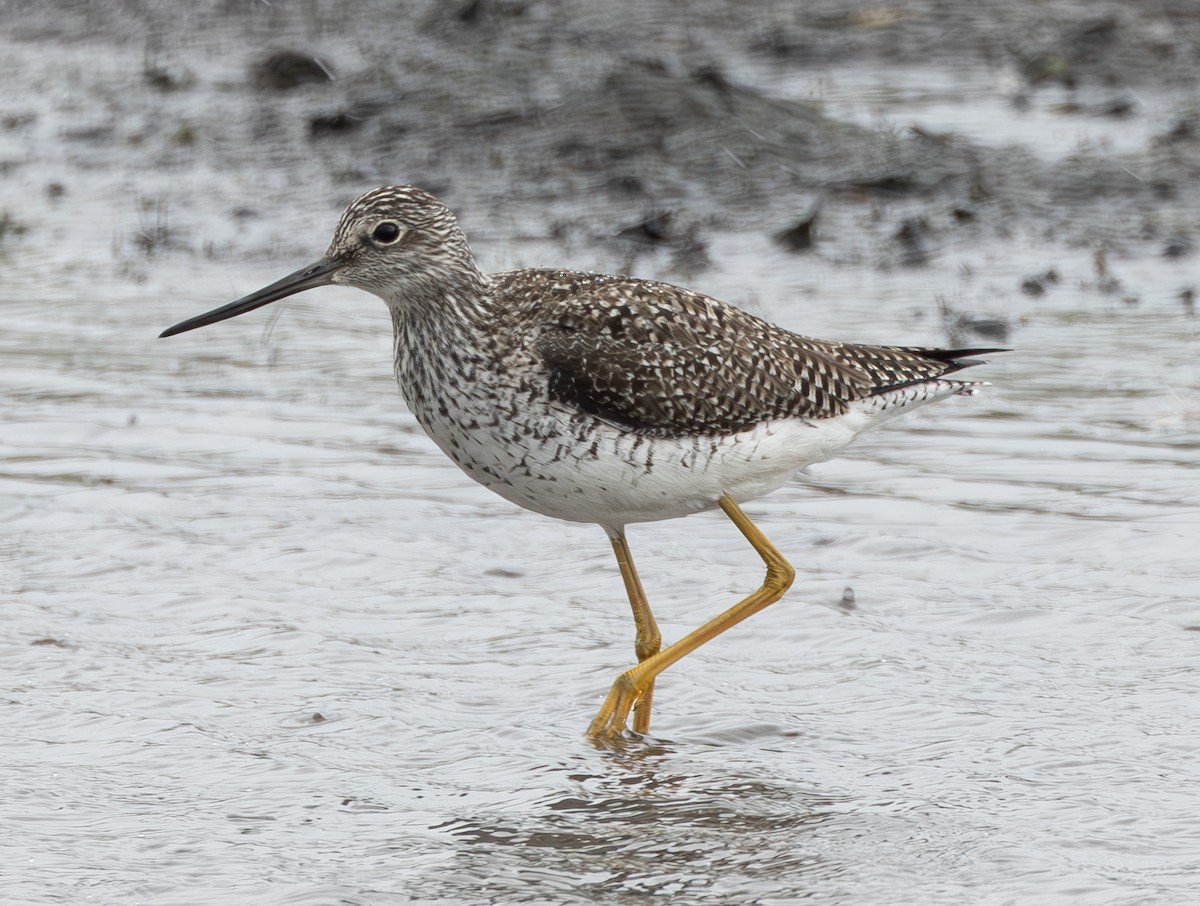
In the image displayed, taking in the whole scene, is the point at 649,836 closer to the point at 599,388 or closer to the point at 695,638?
the point at 695,638

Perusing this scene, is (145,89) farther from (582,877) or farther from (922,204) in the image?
(582,877)

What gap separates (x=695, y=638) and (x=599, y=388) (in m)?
1.16

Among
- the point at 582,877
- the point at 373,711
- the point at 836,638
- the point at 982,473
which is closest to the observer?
the point at 582,877

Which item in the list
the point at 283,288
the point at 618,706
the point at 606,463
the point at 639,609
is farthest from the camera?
the point at 639,609

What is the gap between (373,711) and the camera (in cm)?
707

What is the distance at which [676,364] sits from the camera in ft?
23.4

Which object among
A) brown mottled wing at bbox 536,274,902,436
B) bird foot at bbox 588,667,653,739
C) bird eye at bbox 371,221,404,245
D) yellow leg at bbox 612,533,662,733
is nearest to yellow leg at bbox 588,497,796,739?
bird foot at bbox 588,667,653,739

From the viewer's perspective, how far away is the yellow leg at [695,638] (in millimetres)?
7031

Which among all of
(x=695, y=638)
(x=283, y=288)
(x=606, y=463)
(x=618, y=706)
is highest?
(x=283, y=288)

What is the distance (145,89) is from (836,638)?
38.0 feet

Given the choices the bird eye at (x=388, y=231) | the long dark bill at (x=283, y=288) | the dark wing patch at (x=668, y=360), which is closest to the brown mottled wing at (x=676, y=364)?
the dark wing patch at (x=668, y=360)

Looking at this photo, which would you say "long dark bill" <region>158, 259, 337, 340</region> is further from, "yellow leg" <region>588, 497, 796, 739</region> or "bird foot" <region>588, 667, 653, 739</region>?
"bird foot" <region>588, 667, 653, 739</region>

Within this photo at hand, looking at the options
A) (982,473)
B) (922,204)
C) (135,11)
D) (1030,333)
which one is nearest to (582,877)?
(982,473)

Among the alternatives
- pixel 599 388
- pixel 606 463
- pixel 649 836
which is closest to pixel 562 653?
pixel 606 463
